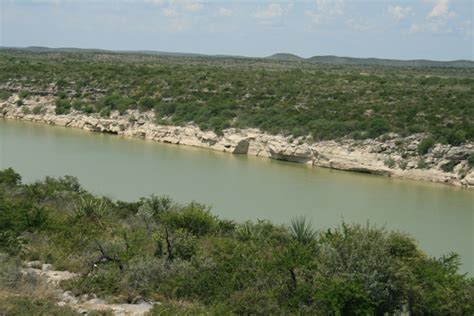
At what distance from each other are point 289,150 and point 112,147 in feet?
26.5

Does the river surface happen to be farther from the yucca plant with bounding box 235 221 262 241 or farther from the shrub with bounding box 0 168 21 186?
the yucca plant with bounding box 235 221 262 241

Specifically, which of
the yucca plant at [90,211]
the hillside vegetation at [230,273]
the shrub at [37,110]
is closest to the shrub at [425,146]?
the hillside vegetation at [230,273]

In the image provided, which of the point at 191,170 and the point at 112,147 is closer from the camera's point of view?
the point at 191,170

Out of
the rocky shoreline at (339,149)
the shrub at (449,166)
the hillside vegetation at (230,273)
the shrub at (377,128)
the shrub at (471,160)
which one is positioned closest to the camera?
the hillside vegetation at (230,273)

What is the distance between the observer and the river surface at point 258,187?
1587cm

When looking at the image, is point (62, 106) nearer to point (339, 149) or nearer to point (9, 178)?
point (339, 149)

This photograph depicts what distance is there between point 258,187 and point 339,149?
6.69 m

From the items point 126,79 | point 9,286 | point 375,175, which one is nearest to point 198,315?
point 9,286

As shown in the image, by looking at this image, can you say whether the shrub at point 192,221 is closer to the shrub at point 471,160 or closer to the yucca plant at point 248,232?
the yucca plant at point 248,232

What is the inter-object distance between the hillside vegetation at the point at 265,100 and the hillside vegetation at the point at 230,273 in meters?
16.4

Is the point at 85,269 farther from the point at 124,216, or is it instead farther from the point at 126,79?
the point at 126,79

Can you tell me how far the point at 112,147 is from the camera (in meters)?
26.8

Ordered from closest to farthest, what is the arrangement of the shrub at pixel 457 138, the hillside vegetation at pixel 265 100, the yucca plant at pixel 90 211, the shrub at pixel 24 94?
the yucca plant at pixel 90 211, the shrub at pixel 457 138, the hillside vegetation at pixel 265 100, the shrub at pixel 24 94

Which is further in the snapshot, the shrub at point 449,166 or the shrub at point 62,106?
the shrub at point 62,106
